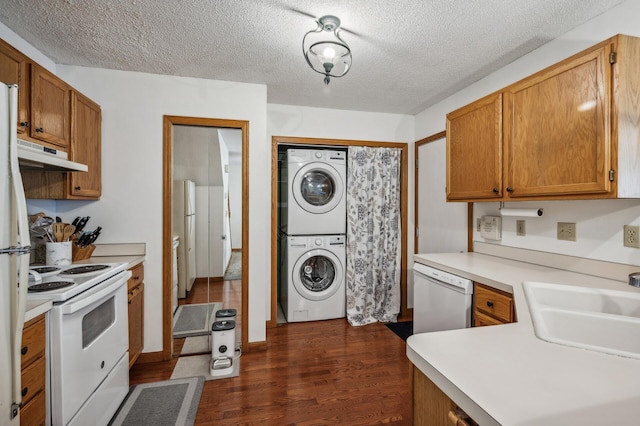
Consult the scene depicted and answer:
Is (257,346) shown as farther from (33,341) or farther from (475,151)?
(475,151)

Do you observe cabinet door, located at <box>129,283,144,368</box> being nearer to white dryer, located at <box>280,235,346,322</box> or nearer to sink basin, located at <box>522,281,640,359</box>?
white dryer, located at <box>280,235,346,322</box>

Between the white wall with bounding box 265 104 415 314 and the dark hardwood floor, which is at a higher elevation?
the white wall with bounding box 265 104 415 314

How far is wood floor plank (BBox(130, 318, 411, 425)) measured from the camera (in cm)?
186

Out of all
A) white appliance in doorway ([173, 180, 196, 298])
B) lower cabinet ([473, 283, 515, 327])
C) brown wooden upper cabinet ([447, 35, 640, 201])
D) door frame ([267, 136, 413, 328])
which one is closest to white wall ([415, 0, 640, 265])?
brown wooden upper cabinet ([447, 35, 640, 201])

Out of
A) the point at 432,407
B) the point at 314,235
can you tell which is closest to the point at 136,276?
the point at 314,235

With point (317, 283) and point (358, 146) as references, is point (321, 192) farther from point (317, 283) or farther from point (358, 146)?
point (317, 283)

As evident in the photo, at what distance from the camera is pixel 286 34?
1920mm

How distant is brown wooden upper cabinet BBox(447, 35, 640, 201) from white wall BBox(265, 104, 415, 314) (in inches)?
51.2

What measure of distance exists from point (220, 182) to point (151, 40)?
46.2 inches

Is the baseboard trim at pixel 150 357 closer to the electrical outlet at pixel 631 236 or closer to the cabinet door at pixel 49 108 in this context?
the cabinet door at pixel 49 108

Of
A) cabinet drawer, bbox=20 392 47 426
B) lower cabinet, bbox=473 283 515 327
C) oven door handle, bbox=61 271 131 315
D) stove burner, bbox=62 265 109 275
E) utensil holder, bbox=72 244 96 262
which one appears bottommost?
cabinet drawer, bbox=20 392 47 426

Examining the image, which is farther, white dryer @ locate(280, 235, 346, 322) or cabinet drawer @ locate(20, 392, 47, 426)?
white dryer @ locate(280, 235, 346, 322)

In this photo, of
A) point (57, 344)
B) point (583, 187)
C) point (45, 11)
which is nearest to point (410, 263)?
point (583, 187)

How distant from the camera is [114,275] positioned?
1850 mm
